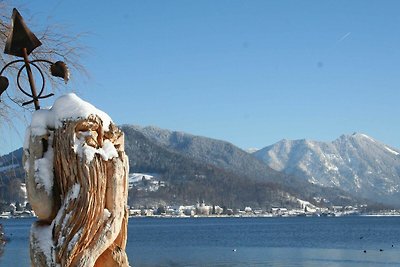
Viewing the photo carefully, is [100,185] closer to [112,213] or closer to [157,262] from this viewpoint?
[112,213]

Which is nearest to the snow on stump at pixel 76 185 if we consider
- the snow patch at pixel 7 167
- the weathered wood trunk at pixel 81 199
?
the weathered wood trunk at pixel 81 199

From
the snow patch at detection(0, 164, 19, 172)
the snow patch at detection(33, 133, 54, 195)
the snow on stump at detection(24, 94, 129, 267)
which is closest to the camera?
the snow on stump at detection(24, 94, 129, 267)

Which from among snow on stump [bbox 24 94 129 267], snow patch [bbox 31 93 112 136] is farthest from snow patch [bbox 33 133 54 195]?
snow patch [bbox 31 93 112 136]

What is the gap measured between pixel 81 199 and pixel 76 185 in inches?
4.2

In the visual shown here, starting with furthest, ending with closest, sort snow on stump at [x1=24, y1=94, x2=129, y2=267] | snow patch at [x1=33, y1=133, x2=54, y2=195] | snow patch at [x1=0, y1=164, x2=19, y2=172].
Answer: snow patch at [x1=0, y1=164, x2=19, y2=172], snow patch at [x1=33, y1=133, x2=54, y2=195], snow on stump at [x1=24, y1=94, x2=129, y2=267]

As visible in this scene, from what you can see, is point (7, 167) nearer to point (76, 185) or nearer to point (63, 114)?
point (63, 114)

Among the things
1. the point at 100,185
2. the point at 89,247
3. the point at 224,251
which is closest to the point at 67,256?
the point at 89,247

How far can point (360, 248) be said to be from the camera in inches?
3492

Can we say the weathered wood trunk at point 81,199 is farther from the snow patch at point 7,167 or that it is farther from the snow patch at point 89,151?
the snow patch at point 7,167

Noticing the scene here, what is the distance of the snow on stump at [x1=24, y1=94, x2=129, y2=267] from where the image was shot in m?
4.60

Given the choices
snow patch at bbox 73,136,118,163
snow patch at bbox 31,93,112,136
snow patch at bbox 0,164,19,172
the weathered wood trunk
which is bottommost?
the weathered wood trunk

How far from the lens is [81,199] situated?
181 inches

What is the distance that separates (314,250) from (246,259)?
55.5 feet

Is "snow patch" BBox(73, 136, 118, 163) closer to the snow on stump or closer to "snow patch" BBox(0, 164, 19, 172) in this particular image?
the snow on stump
